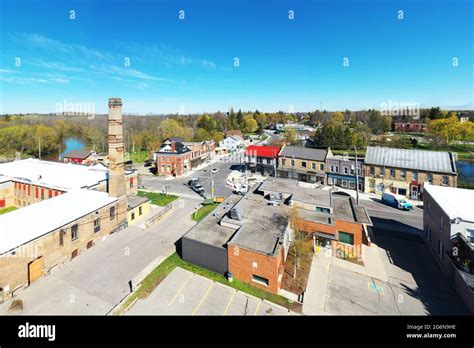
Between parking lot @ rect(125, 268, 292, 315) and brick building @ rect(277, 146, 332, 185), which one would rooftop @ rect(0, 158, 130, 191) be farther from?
brick building @ rect(277, 146, 332, 185)

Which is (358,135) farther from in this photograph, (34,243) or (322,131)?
(34,243)

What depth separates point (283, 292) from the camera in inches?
604

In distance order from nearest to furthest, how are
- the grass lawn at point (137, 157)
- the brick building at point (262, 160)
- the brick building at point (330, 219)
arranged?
the brick building at point (330, 219)
the brick building at point (262, 160)
the grass lawn at point (137, 157)

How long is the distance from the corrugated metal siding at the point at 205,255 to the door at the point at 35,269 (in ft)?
31.6

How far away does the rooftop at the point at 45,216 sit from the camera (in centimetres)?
1580

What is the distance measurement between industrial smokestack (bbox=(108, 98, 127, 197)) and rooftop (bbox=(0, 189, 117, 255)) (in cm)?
127

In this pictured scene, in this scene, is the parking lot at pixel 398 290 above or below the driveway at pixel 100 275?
below

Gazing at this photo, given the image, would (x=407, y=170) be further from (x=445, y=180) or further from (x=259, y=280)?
(x=259, y=280)

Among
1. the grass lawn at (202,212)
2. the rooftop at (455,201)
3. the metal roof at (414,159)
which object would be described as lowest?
the grass lawn at (202,212)

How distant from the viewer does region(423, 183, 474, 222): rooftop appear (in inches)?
688

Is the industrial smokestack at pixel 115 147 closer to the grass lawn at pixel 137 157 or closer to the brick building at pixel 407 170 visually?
the brick building at pixel 407 170

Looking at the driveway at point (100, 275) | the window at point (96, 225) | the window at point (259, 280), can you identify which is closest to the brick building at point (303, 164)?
the driveway at point (100, 275)

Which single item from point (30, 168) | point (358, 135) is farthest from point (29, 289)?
point (358, 135)

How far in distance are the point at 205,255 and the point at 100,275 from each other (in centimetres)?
755
